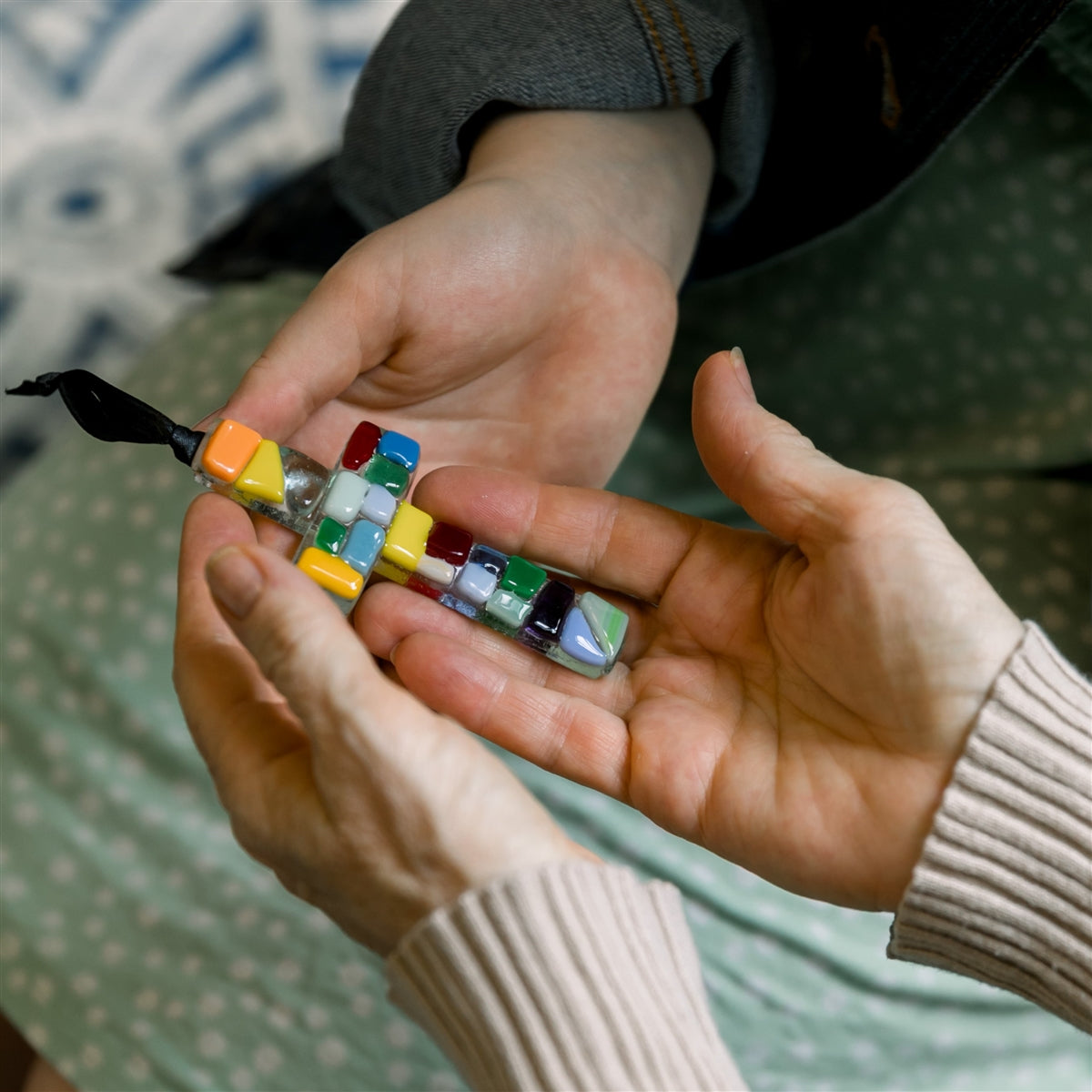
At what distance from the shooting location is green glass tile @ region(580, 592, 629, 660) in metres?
0.78

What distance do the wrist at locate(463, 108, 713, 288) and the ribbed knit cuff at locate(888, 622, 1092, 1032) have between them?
21.3 inches

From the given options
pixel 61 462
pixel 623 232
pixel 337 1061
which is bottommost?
pixel 337 1061

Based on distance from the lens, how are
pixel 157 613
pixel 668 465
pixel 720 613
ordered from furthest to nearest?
pixel 668 465 → pixel 157 613 → pixel 720 613

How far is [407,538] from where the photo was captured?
788 millimetres

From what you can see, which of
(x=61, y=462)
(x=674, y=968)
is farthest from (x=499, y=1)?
(x=674, y=968)

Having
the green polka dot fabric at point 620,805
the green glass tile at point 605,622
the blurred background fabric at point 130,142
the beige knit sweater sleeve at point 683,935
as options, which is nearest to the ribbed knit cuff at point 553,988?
the beige knit sweater sleeve at point 683,935

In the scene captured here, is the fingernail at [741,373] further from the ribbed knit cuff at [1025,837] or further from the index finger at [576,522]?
the ribbed knit cuff at [1025,837]

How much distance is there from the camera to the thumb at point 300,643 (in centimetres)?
53

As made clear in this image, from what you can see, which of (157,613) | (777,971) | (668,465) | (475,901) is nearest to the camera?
(475,901)

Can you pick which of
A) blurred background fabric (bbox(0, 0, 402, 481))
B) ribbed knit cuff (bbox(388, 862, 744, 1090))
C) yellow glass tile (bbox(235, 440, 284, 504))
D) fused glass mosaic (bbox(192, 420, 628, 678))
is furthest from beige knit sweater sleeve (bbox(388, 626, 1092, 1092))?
blurred background fabric (bbox(0, 0, 402, 481))

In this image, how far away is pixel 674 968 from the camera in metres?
0.58

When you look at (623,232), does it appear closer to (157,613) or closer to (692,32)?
(692,32)

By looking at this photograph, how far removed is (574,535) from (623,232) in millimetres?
315

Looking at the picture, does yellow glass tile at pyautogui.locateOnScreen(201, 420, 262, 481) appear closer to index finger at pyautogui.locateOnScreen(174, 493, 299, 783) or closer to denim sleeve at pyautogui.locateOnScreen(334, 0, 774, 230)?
index finger at pyautogui.locateOnScreen(174, 493, 299, 783)
